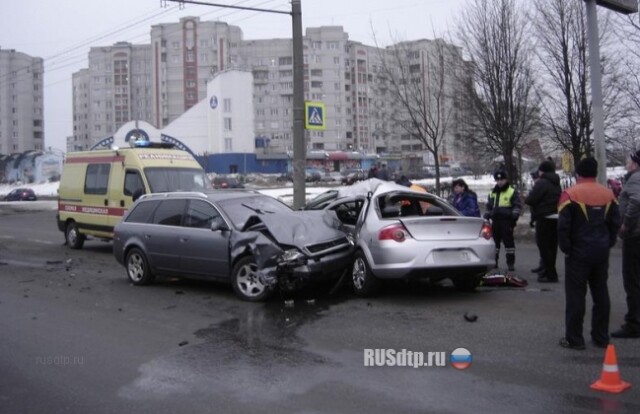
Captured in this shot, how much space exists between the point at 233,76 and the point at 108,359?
7752cm

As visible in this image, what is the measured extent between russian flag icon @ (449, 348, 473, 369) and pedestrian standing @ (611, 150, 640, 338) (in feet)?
5.60

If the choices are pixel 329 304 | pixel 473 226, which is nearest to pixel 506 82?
pixel 473 226

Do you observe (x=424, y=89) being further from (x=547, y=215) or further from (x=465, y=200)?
(x=547, y=215)

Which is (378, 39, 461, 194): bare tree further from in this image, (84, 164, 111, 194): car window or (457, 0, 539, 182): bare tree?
(84, 164, 111, 194): car window

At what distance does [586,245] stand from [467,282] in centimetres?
322

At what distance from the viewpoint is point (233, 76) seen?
81.1 m

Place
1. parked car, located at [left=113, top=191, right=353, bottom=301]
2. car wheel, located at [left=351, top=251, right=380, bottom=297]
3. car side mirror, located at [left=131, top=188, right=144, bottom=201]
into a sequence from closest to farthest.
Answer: parked car, located at [left=113, top=191, right=353, bottom=301], car wheel, located at [left=351, top=251, right=380, bottom=297], car side mirror, located at [left=131, top=188, right=144, bottom=201]

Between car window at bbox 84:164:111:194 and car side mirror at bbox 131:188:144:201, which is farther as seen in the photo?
car window at bbox 84:164:111:194

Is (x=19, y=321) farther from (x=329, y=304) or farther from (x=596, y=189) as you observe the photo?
(x=596, y=189)

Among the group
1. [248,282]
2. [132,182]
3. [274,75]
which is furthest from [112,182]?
[274,75]

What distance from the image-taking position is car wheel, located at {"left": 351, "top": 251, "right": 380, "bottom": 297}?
8.57 meters

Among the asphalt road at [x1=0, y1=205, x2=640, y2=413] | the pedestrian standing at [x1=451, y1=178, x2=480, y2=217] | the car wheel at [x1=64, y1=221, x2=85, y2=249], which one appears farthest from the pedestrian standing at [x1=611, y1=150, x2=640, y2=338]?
the car wheel at [x1=64, y1=221, x2=85, y2=249]

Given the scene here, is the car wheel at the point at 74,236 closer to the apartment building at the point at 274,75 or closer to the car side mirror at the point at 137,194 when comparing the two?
the car side mirror at the point at 137,194

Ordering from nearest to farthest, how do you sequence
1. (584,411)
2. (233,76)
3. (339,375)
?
(584,411) < (339,375) < (233,76)
